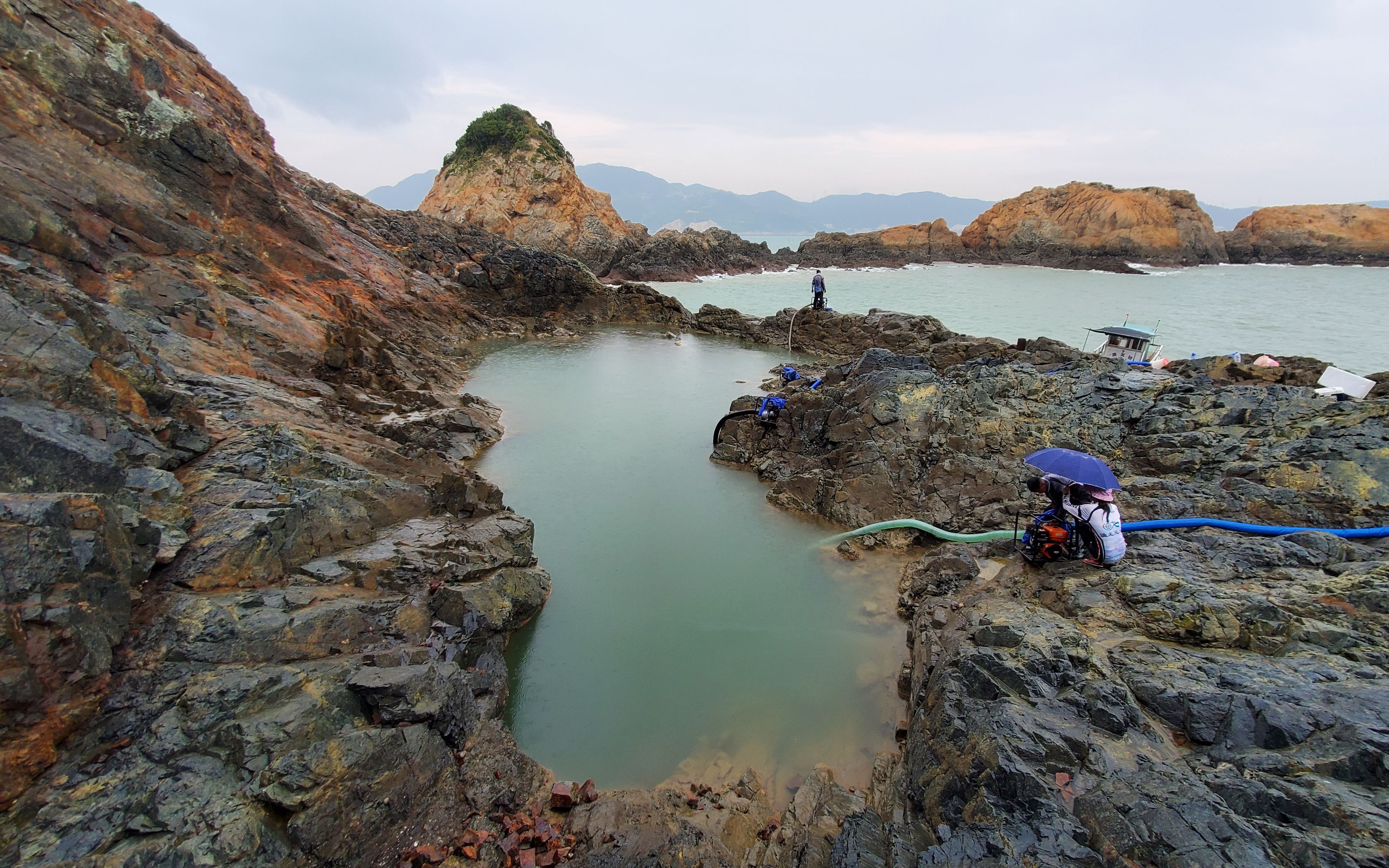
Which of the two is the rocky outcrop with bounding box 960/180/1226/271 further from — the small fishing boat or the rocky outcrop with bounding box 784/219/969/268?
the small fishing boat

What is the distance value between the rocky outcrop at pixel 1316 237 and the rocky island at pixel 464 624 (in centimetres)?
8209

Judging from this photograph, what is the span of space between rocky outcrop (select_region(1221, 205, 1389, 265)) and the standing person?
8681cm

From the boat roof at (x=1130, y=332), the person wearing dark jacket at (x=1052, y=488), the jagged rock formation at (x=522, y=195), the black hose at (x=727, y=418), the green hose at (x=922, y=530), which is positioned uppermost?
the jagged rock formation at (x=522, y=195)

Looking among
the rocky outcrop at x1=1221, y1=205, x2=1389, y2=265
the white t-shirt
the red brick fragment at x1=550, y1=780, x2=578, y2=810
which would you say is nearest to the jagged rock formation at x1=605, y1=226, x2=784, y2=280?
the white t-shirt

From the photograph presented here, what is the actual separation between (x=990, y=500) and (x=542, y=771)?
7.96 m

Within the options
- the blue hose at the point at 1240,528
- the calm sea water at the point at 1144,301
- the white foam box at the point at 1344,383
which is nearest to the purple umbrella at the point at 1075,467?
the blue hose at the point at 1240,528

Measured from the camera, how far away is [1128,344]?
1641 cm

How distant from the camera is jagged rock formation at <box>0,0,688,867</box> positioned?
3768mm

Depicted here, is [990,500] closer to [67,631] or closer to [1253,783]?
[1253,783]

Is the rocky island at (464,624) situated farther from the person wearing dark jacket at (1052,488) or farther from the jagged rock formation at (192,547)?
the person wearing dark jacket at (1052,488)

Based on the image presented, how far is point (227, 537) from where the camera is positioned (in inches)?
217

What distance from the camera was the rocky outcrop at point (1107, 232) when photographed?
64.1 meters

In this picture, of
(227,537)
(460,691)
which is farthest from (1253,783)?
(227,537)

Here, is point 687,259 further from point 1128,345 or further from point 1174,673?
point 1174,673
